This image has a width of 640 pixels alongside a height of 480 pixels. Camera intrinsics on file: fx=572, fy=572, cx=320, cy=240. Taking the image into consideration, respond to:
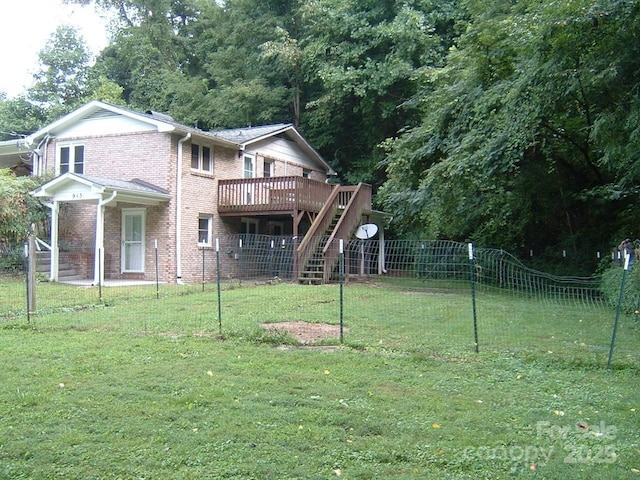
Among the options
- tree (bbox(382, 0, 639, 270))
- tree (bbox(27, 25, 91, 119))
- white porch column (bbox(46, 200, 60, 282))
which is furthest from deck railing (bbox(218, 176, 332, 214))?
tree (bbox(27, 25, 91, 119))

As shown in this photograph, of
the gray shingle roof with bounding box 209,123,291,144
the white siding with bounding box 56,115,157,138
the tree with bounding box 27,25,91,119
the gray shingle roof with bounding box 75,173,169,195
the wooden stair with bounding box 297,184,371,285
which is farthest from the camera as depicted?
the tree with bounding box 27,25,91,119

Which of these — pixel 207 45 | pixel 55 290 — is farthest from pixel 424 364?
pixel 207 45

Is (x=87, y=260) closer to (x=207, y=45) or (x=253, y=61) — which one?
(x=253, y=61)

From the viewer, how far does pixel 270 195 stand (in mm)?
18156

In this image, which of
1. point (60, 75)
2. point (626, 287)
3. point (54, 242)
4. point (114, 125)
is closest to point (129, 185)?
point (54, 242)

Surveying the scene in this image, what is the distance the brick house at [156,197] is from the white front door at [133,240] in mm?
31

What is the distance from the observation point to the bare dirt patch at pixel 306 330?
7816 mm

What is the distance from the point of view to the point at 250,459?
12.0 ft

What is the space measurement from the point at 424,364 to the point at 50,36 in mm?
36279

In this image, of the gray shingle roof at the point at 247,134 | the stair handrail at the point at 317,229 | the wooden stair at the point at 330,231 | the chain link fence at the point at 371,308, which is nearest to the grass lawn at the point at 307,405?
the chain link fence at the point at 371,308

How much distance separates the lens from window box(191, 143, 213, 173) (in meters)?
18.1

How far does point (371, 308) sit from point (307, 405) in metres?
6.13

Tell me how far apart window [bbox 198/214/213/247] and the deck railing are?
522 mm

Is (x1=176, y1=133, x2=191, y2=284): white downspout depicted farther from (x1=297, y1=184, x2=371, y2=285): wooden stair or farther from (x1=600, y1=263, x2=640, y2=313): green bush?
(x1=600, y1=263, x2=640, y2=313): green bush
